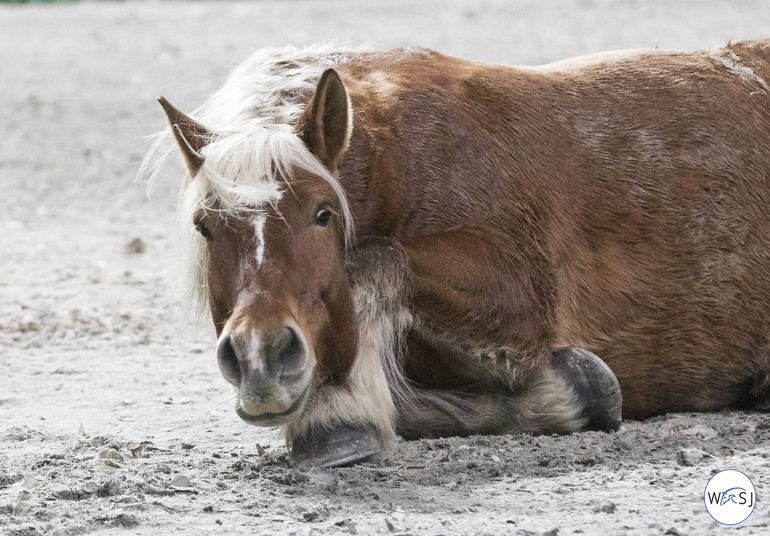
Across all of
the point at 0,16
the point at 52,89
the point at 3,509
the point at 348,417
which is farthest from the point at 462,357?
the point at 0,16

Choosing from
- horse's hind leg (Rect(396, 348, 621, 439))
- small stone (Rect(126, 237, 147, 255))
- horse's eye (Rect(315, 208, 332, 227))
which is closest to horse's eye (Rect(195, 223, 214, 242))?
horse's eye (Rect(315, 208, 332, 227))

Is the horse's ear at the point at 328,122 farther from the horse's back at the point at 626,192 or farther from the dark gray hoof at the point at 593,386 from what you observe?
the dark gray hoof at the point at 593,386

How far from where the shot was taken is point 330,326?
345cm

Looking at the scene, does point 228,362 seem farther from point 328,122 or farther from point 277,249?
point 328,122

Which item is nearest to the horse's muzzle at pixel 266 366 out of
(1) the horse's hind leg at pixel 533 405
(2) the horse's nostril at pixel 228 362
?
(2) the horse's nostril at pixel 228 362

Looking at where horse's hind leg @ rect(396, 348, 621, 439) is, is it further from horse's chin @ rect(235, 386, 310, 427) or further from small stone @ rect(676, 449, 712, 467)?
horse's chin @ rect(235, 386, 310, 427)

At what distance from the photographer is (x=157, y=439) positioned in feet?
13.2

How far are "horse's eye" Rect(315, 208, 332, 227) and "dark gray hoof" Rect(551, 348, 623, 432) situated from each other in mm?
1117

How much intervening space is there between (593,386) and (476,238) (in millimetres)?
728

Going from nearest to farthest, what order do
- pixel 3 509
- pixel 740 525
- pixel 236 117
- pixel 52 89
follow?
pixel 740 525
pixel 3 509
pixel 236 117
pixel 52 89

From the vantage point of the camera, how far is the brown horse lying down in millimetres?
3312

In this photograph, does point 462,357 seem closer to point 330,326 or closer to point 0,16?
point 330,326

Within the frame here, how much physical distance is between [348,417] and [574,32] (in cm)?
1078

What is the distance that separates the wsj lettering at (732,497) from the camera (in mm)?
2928
